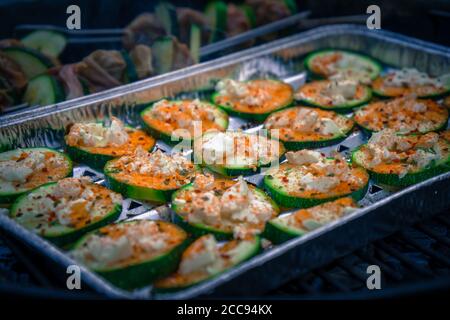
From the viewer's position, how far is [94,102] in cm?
463

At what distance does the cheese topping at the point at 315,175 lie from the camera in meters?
3.70

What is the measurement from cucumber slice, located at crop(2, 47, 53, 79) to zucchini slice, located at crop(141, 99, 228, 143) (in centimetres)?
97

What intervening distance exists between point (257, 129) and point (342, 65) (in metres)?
1.35

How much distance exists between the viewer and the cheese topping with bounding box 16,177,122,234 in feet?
11.1

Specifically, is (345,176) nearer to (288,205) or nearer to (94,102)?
(288,205)

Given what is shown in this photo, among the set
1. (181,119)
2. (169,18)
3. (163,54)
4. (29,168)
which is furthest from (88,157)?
(169,18)

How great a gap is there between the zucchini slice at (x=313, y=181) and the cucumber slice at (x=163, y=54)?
181 cm

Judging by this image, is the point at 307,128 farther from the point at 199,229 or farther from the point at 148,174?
the point at 199,229

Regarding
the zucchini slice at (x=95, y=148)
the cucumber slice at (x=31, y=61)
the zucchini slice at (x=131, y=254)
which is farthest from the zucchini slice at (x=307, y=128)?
the cucumber slice at (x=31, y=61)

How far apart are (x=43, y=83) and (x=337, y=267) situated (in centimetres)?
268

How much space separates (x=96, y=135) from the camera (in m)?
4.29

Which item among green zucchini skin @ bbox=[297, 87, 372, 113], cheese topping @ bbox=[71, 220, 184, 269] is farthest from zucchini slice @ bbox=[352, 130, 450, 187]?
cheese topping @ bbox=[71, 220, 184, 269]

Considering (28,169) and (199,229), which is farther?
(28,169)
